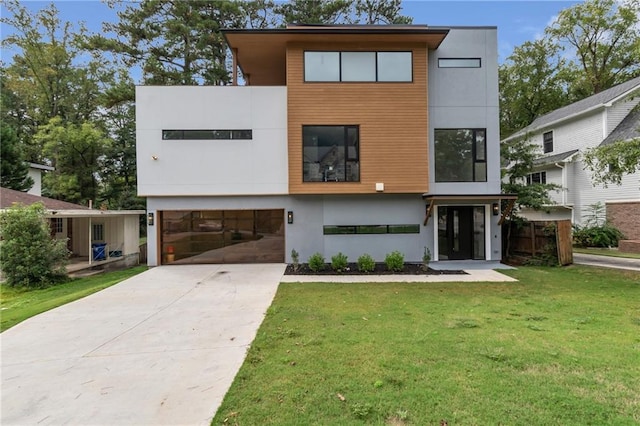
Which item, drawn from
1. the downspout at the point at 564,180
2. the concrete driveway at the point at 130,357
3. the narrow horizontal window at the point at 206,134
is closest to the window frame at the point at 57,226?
the narrow horizontal window at the point at 206,134

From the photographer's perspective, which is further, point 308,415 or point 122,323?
point 122,323

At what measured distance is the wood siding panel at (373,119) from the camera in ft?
34.9

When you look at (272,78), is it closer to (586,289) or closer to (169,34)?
(169,34)

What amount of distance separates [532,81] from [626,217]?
16.4 meters

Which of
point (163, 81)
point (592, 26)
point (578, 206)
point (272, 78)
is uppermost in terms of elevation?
point (592, 26)

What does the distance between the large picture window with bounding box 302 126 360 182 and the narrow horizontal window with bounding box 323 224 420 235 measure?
1698 millimetres

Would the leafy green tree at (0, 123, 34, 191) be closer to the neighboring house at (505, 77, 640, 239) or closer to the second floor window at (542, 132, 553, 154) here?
the neighboring house at (505, 77, 640, 239)

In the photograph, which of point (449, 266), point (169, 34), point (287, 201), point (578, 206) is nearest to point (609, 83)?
point (578, 206)

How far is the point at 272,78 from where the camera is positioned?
13.9 m

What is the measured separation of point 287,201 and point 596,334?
8.71m

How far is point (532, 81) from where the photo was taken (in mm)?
26781

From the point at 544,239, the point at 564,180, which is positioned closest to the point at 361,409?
the point at 544,239

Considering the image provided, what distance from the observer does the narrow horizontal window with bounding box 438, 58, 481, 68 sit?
37.4 feet

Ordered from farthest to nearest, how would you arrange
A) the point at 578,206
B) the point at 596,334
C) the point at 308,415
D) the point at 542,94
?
the point at 542,94
the point at 578,206
the point at 596,334
the point at 308,415
